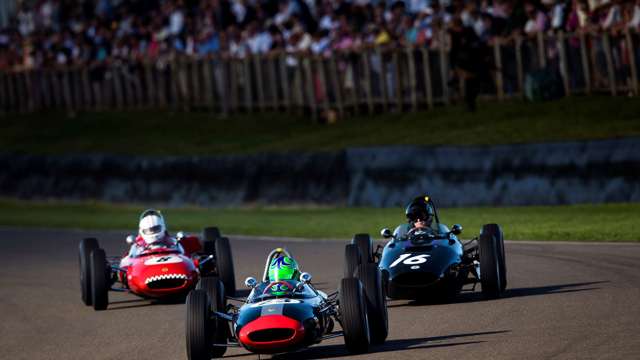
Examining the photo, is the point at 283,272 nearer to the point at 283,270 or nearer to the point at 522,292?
the point at 283,270

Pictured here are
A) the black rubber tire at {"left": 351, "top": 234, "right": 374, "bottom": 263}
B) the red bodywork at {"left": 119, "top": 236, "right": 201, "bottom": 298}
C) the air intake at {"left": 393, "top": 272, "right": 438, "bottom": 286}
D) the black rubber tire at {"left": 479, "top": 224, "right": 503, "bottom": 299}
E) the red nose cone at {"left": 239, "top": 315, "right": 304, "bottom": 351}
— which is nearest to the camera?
the red nose cone at {"left": 239, "top": 315, "right": 304, "bottom": 351}

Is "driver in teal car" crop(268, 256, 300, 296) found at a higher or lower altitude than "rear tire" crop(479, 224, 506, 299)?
higher

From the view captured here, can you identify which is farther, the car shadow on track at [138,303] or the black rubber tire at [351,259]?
the car shadow on track at [138,303]

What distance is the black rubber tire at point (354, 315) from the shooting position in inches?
391

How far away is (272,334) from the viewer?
966 cm

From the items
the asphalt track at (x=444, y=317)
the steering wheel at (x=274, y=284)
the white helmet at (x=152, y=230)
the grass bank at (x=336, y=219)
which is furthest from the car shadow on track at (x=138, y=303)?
the grass bank at (x=336, y=219)

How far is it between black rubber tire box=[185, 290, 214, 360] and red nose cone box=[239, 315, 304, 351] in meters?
0.28

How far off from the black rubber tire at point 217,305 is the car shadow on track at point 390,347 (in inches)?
17.6

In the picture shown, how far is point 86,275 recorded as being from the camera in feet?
47.1

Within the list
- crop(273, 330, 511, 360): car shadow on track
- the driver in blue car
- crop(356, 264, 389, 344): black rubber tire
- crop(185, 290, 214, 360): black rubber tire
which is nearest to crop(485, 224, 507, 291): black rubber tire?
the driver in blue car

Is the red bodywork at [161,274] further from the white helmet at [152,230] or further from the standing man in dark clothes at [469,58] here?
the standing man in dark clothes at [469,58]

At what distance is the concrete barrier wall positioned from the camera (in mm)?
19531

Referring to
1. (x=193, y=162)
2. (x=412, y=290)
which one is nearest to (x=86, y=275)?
(x=412, y=290)

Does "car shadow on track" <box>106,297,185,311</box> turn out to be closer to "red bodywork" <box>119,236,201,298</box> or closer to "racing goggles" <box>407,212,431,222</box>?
"red bodywork" <box>119,236,201,298</box>
